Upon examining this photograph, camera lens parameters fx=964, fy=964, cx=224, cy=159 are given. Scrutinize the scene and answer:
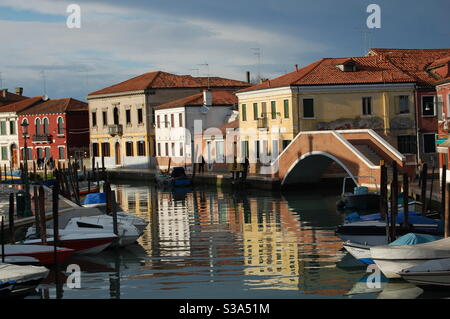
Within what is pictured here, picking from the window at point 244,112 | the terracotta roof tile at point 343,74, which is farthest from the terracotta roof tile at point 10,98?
the terracotta roof tile at point 343,74

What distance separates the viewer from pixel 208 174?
5047 cm

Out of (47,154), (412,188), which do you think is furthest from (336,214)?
(47,154)

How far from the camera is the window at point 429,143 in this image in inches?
1737

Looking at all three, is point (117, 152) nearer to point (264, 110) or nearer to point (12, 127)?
point (12, 127)

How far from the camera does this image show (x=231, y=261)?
22188 millimetres

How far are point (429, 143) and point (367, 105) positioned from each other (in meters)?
3.36

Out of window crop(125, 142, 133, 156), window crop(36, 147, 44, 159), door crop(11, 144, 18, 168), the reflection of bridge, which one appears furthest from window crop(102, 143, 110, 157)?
the reflection of bridge

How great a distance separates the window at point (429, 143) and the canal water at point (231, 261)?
9.97 meters

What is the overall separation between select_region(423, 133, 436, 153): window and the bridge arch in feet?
14.0

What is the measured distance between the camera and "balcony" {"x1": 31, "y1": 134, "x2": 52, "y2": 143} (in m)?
68.9

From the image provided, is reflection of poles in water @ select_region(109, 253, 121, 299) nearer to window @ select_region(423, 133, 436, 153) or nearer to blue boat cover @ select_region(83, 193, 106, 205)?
blue boat cover @ select_region(83, 193, 106, 205)

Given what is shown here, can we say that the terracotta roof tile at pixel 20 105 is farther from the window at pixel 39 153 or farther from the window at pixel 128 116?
the window at pixel 128 116

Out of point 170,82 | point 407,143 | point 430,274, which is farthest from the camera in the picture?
point 170,82

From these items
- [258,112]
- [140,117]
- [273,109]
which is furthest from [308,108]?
[140,117]
